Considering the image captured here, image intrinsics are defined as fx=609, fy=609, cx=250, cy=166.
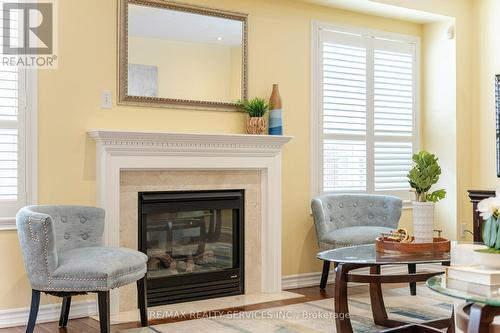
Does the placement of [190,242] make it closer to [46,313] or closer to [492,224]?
[46,313]

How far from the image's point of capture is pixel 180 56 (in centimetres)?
473

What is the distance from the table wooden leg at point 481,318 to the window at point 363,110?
10.7 feet

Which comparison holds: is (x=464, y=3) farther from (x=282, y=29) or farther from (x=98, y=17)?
(x=98, y=17)

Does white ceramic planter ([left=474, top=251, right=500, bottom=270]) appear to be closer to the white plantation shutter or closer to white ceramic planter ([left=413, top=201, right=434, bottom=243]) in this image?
white ceramic planter ([left=413, top=201, right=434, bottom=243])

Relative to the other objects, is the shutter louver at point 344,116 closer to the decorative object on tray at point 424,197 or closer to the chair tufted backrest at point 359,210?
the chair tufted backrest at point 359,210

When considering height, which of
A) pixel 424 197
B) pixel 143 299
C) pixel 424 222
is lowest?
pixel 143 299

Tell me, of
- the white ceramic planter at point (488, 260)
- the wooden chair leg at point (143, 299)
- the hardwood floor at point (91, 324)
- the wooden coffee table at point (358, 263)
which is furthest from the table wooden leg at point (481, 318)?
the hardwood floor at point (91, 324)

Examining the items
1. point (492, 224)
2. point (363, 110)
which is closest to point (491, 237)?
point (492, 224)

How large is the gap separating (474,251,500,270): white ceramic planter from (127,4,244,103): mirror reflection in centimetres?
283

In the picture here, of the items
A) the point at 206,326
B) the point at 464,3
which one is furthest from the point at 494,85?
the point at 206,326

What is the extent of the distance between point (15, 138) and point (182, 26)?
1542 millimetres

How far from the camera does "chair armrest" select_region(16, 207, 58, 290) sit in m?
3.43

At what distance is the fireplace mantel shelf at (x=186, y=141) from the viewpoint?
424 centimetres

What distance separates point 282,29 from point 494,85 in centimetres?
229
